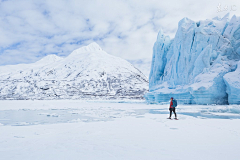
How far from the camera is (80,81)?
3371 inches

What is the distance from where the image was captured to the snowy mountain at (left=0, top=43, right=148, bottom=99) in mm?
70062

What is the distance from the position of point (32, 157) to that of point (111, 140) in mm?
1915

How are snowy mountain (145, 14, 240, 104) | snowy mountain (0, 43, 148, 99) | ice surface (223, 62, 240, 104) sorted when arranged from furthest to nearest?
snowy mountain (0, 43, 148, 99), snowy mountain (145, 14, 240, 104), ice surface (223, 62, 240, 104)

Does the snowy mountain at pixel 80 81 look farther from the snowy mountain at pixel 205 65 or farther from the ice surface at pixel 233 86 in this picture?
the ice surface at pixel 233 86

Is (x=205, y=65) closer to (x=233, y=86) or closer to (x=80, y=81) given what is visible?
(x=233, y=86)

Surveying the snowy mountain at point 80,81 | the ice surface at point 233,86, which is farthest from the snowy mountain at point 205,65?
the snowy mountain at point 80,81

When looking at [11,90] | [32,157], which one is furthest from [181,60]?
[11,90]

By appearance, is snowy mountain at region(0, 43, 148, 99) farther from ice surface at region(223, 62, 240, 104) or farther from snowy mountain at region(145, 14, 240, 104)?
ice surface at region(223, 62, 240, 104)

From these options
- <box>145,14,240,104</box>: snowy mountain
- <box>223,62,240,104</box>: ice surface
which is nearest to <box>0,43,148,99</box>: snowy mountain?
<box>145,14,240,104</box>: snowy mountain

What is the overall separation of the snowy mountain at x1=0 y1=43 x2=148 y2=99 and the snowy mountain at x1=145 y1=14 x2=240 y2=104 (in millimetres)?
44320

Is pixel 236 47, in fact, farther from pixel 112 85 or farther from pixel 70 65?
pixel 70 65

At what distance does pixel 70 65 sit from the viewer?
345ft

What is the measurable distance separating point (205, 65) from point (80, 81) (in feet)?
231

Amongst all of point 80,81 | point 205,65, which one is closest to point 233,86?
point 205,65
